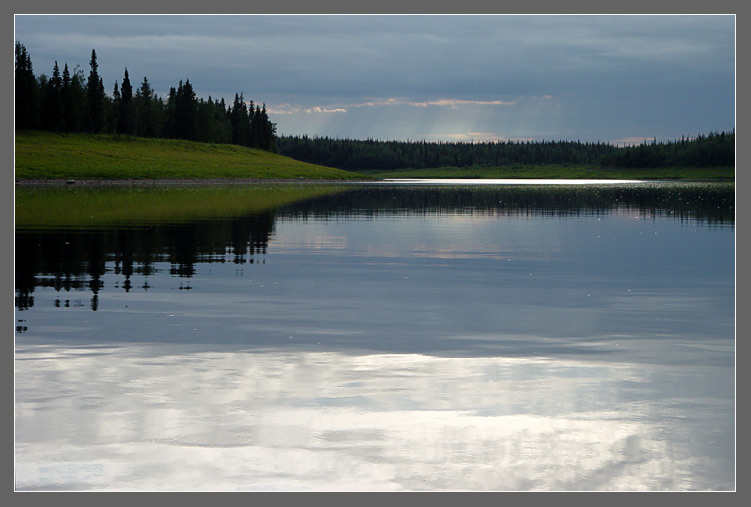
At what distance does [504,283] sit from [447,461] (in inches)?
473

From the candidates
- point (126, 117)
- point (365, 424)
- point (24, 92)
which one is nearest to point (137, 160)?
Result: point (24, 92)

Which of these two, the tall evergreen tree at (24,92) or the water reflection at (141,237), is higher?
the tall evergreen tree at (24,92)

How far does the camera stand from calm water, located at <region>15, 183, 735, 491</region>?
8.17 meters

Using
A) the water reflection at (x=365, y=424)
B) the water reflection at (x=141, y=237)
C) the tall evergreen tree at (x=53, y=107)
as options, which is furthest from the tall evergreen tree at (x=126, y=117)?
the water reflection at (x=365, y=424)

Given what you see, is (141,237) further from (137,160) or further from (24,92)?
(24,92)

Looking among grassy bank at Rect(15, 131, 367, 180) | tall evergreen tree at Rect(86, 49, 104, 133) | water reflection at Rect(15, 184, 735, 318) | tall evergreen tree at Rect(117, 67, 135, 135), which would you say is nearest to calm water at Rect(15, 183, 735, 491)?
water reflection at Rect(15, 184, 735, 318)

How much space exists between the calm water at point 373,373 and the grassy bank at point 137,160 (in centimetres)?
8928

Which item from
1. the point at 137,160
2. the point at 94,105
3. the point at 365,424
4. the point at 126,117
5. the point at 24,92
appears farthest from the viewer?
the point at 126,117

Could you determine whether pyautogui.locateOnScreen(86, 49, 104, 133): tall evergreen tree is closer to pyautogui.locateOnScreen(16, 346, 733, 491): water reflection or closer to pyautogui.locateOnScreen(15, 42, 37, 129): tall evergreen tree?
pyautogui.locateOnScreen(15, 42, 37, 129): tall evergreen tree

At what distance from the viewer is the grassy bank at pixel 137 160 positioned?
116 metres

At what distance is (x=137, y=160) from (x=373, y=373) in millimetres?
133201

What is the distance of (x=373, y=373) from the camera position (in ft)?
37.1

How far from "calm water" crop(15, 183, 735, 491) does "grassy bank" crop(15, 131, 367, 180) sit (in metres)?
89.3

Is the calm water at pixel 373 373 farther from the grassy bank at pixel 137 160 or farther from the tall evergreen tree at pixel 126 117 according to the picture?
the tall evergreen tree at pixel 126 117
